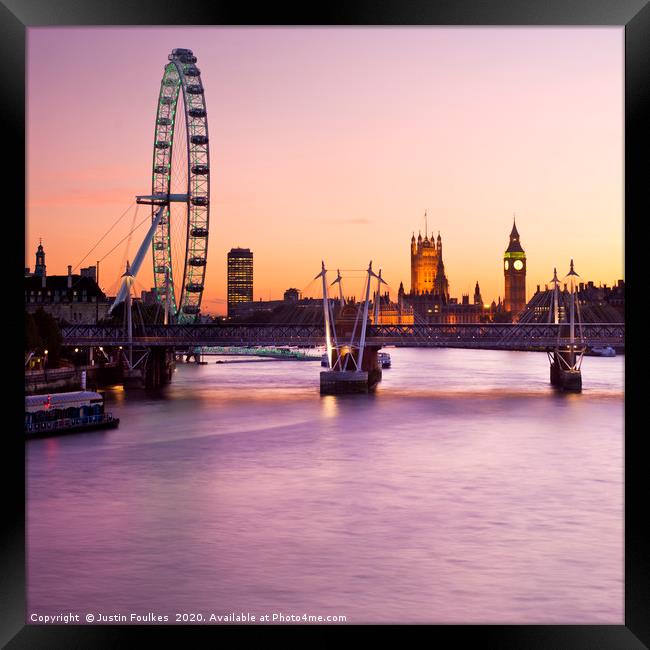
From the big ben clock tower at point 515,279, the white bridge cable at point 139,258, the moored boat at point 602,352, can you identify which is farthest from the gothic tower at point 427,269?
the white bridge cable at point 139,258

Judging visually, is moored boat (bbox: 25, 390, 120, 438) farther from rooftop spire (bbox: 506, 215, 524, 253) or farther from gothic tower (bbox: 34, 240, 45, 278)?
rooftop spire (bbox: 506, 215, 524, 253)

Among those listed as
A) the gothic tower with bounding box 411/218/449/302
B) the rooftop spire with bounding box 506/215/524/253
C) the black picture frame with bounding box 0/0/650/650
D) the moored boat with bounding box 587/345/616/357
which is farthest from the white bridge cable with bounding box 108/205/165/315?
the rooftop spire with bounding box 506/215/524/253

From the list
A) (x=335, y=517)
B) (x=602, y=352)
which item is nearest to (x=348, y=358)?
(x=335, y=517)

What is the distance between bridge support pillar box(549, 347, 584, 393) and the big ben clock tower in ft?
251

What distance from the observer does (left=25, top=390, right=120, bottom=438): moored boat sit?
1970 cm

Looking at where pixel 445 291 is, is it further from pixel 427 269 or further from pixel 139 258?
pixel 139 258

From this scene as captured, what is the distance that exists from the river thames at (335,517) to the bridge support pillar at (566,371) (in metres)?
9.85

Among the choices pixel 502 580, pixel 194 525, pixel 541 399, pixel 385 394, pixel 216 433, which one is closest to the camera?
pixel 502 580

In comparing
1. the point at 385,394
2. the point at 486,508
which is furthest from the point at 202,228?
the point at 486,508

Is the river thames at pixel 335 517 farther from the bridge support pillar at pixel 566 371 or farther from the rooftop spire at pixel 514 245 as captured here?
the rooftop spire at pixel 514 245

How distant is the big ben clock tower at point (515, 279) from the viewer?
11631 cm
